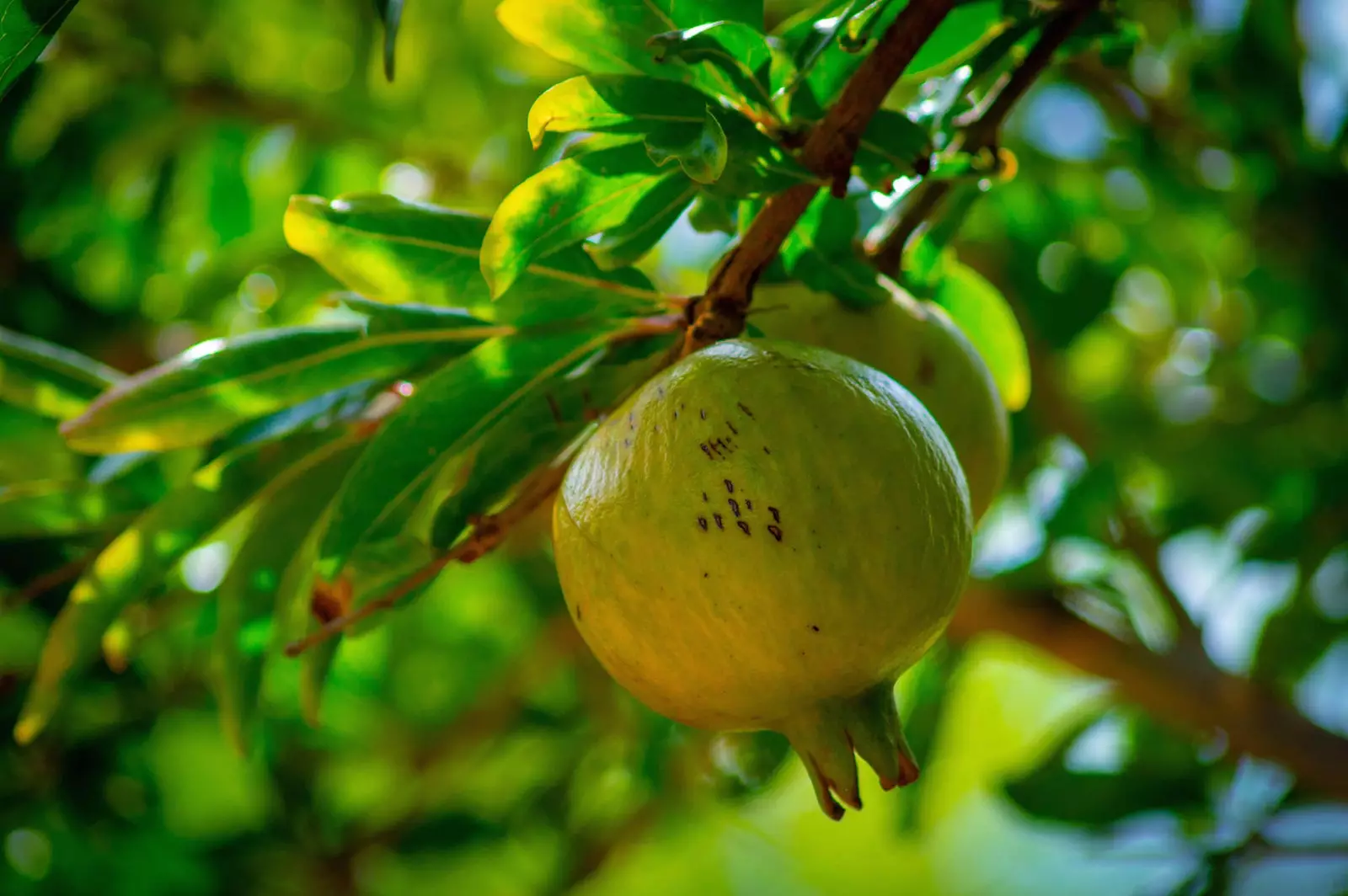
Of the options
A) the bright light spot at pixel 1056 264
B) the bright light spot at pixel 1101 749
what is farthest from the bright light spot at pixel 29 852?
the bright light spot at pixel 1056 264

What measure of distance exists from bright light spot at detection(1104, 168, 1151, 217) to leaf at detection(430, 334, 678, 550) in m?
1.35

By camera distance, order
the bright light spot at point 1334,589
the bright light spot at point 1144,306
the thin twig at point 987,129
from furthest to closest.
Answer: the bright light spot at point 1144,306 → the bright light spot at point 1334,589 → the thin twig at point 987,129

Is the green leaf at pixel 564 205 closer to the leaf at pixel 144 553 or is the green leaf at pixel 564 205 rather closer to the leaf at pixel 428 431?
the leaf at pixel 428 431

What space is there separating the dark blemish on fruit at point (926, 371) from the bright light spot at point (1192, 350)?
4.39 ft

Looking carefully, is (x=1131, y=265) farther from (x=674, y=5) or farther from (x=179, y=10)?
(x=179, y=10)

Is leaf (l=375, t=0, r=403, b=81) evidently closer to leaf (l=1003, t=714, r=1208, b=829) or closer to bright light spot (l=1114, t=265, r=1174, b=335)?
leaf (l=1003, t=714, r=1208, b=829)

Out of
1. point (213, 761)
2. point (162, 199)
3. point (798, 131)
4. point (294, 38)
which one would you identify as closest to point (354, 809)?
point (213, 761)

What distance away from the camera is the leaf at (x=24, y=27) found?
67 centimetres

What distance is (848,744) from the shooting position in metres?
0.69

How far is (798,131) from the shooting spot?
81cm

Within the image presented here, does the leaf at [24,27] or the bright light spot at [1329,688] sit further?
the bright light spot at [1329,688]

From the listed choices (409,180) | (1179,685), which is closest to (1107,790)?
(1179,685)

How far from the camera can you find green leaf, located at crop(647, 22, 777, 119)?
679 millimetres

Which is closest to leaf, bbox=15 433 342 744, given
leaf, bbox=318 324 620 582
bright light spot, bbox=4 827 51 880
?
leaf, bbox=318 324 620 582
